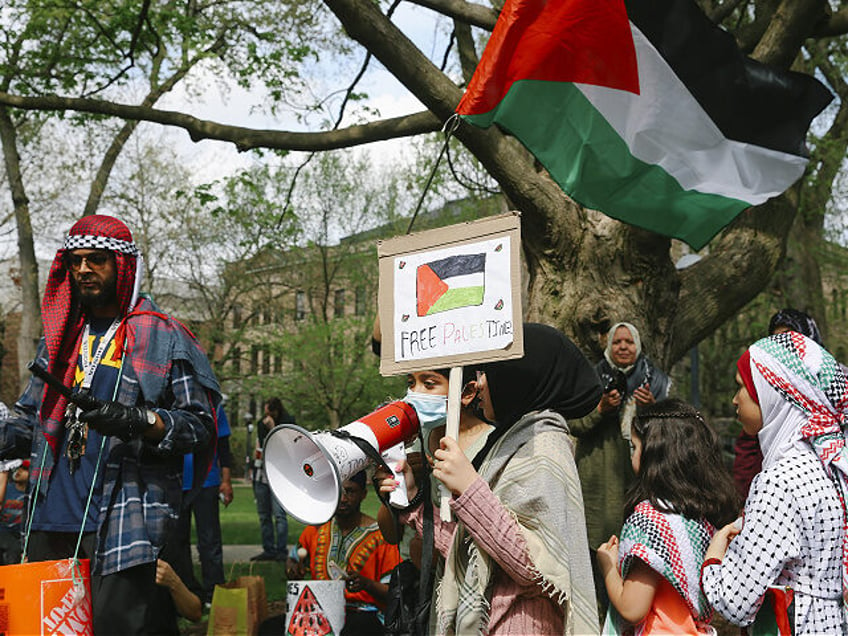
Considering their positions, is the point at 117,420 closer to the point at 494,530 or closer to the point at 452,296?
the point at 452,296

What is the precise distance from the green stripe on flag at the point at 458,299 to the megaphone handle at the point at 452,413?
22 centimetres

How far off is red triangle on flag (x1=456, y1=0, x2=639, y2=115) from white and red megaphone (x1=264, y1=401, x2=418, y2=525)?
7.14ft

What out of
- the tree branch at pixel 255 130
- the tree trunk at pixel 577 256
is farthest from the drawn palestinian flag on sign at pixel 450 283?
the tree branch at pixel 255 130

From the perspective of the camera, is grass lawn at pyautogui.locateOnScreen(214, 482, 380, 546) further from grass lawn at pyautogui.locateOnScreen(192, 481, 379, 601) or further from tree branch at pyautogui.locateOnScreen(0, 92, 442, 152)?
tree branch at pyautogui.locateOnScreen(0, 92, 442, 152)

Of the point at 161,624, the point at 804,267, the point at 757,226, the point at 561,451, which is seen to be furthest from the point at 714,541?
the point at 804,267

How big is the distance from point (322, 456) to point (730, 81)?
4149 millimetres

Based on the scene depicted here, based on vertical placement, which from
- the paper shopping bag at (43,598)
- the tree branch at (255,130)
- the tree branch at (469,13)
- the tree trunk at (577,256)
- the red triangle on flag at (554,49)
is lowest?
the paper shopping bag at (43,598)

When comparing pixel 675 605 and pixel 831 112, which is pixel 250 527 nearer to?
pixel 831 112

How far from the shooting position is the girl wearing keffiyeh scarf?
2.84m

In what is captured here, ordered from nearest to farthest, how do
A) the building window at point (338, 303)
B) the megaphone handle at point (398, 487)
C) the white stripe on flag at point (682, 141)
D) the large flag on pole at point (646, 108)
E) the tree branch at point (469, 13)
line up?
the megaphone handle at point (398, 487) < the large flag on pole at point (646, 108) < the white stripe on flag at point (682, 141) < the tree branch at point (469, 13) < the building window at point (338, 303)

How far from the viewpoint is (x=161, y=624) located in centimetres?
362

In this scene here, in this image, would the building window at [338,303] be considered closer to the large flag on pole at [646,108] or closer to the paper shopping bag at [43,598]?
the large flag on pole at [646,108]

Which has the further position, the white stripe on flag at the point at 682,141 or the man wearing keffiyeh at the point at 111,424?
the white stripe on flag at the point at 682,141

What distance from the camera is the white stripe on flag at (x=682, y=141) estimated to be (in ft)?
17.9
